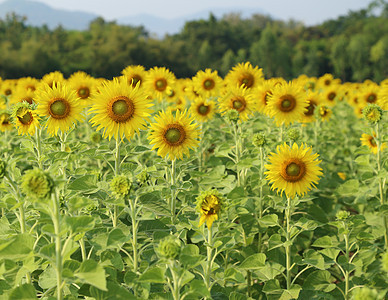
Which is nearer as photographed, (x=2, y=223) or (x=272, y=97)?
(x=2, y=223)

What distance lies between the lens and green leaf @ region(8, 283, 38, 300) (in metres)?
2.13

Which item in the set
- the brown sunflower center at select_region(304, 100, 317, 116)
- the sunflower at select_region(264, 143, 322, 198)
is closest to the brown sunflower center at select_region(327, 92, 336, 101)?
the brown sunflower center at select_region(304, 100, 317, 116)

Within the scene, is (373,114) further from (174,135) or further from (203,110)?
(203,110)

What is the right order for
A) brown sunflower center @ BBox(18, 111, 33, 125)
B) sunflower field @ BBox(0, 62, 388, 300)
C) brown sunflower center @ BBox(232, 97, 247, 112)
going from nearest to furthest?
sunflower field @ BBox(0, 62, 388, 300), brown sunflower center @ BBox(18, 111, 33, 125), brown sunflower center @ BBox(232, 97, 247, 112)

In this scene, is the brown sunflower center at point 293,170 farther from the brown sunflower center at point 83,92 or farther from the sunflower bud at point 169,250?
the brown sunflower center at point 83,92

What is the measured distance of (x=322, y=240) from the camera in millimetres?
3500

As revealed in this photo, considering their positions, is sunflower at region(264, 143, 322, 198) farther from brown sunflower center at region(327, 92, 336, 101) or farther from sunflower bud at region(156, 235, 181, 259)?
brown sunflower center at region(327, 92, 336, 101)

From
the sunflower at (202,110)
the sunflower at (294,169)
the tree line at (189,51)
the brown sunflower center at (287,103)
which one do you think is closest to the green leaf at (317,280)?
the sunflower at (294,169)

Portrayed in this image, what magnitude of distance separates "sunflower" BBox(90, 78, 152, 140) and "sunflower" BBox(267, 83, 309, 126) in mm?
2102

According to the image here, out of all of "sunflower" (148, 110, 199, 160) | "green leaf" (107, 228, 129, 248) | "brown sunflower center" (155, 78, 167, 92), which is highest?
"brown sunflower center" (155, 78, 167, 92)

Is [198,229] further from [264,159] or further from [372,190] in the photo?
[372,190]

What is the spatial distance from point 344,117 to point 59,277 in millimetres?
9959

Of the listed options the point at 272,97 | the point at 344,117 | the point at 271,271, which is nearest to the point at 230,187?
the point at 271,271

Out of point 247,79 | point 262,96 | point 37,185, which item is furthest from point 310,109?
point 37,185
